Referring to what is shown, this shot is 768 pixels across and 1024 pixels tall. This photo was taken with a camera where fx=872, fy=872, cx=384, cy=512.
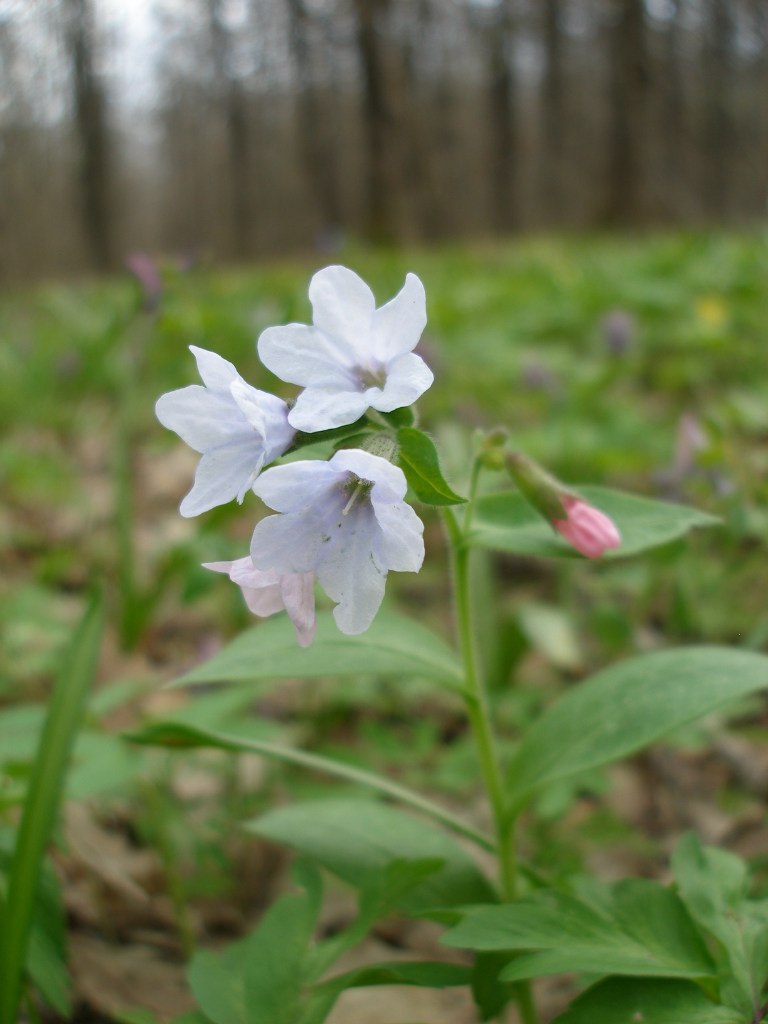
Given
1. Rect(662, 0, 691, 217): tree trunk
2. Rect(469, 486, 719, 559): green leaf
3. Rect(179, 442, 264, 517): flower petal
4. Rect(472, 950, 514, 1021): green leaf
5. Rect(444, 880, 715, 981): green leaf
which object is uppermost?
Rect(179, 442, 264, 517): flower petal

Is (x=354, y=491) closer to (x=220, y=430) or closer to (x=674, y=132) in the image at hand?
(x=220, y=430)

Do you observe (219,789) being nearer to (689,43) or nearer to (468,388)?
(468,388)

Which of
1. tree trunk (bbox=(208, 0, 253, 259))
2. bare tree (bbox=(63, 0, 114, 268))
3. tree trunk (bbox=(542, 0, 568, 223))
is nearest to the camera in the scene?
bare tree (bbox=(63, 0, 114, 268))

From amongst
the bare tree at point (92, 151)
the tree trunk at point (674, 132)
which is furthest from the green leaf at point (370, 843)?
the tree trunk at point (674, 132)

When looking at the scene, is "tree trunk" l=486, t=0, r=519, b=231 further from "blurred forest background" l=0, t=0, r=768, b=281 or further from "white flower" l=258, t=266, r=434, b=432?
"white flower" l=258, t=266, r=434, b=432

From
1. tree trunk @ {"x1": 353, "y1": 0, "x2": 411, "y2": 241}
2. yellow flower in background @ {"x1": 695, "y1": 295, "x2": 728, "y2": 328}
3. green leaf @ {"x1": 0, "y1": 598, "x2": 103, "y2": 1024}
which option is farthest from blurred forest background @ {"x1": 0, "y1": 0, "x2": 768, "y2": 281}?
green leaf @ {"x1": 0, "y1": 598, "x2": 103, "y2": 1024}

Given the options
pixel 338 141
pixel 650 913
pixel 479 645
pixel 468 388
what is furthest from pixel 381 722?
pixel 338 141
